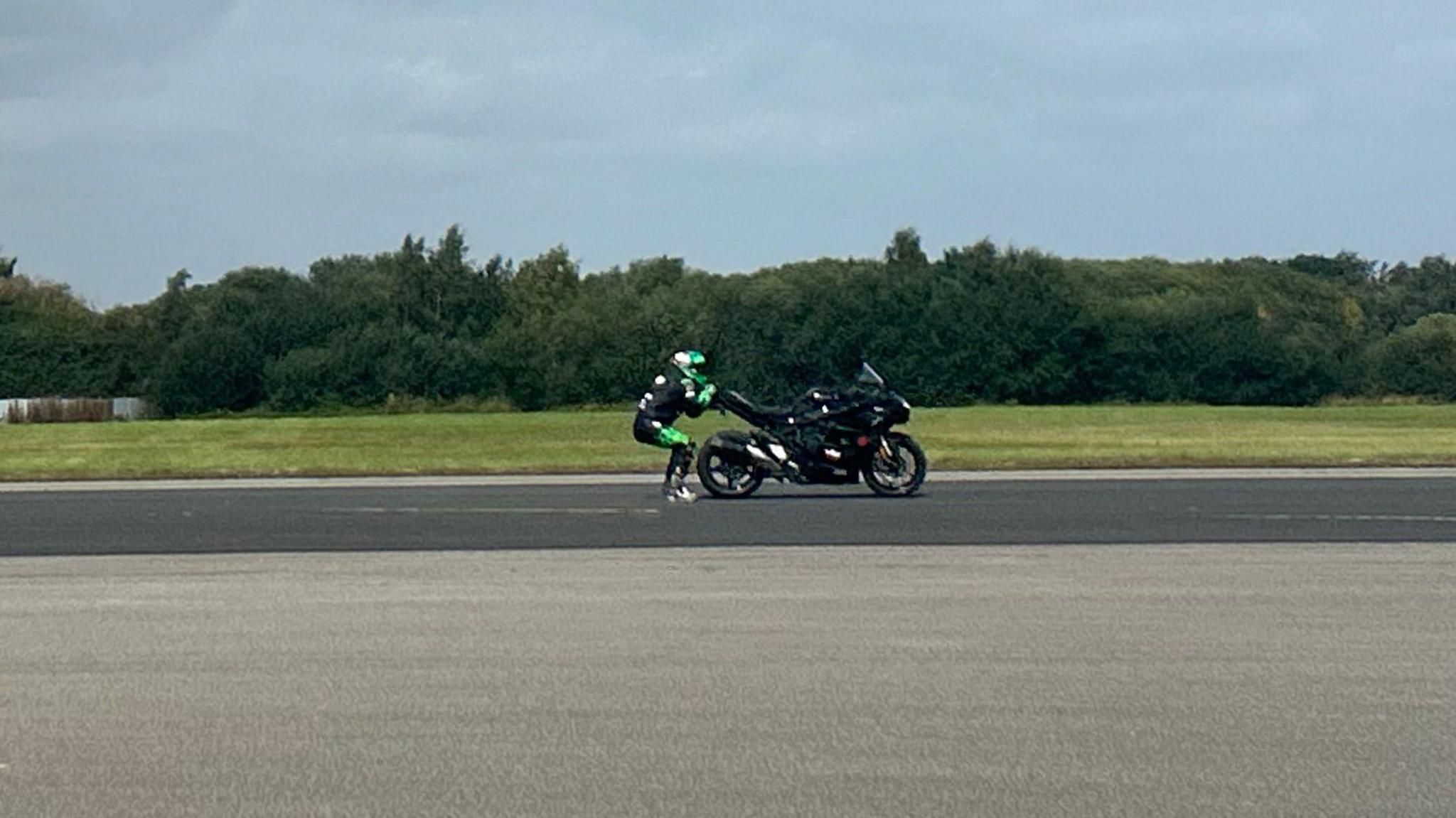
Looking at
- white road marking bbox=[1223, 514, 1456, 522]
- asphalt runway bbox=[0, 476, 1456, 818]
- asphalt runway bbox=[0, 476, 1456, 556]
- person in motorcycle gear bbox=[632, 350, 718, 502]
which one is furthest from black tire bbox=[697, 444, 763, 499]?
white road marking bbox=[1223, 514, 1456, 522]

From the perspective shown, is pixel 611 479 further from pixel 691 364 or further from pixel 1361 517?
pixel 1361 517

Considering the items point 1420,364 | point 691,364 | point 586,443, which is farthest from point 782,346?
point 691,364

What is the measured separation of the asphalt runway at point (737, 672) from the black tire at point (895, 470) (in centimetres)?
465

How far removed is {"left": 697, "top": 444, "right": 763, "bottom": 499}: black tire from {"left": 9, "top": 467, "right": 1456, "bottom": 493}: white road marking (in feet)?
10.6

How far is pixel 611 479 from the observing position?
2527 cm

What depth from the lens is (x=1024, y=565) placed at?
12867mm

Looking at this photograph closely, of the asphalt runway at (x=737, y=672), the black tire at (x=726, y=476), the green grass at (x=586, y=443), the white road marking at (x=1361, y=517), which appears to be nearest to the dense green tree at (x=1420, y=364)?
the green grass at (x=586, y=443)

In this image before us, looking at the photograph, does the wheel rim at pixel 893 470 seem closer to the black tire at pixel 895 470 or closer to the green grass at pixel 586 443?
the black tire at pixel 895 470

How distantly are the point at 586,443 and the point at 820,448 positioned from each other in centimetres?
1710

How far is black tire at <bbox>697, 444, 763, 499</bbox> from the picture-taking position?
66.4ft

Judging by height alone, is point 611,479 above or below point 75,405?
below

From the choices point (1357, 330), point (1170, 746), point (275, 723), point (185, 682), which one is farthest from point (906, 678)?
point (1357, 330)

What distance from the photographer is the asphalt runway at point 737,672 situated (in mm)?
6375

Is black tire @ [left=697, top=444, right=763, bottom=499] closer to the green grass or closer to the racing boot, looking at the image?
the racing boot
